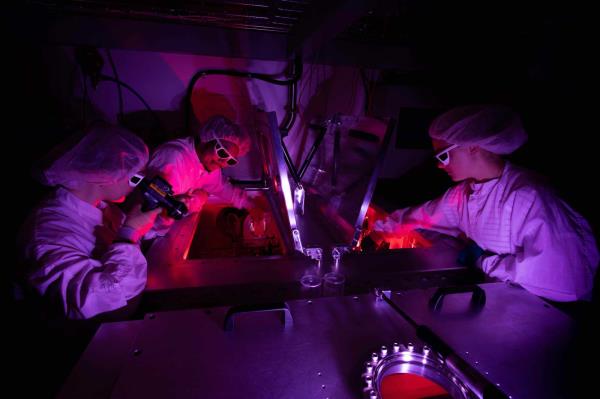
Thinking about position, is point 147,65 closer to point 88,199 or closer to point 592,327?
point 88,199

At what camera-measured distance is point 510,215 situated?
1449 millimetres

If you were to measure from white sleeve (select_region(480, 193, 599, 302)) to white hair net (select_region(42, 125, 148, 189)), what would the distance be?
180 centimetres

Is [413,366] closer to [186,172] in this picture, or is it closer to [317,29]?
[317,29]

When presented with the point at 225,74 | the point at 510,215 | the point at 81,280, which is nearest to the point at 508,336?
the point at 510,215

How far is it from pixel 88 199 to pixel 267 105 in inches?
68.8

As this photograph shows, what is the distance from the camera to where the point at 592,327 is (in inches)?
33.4

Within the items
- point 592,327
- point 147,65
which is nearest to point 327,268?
point 592,327

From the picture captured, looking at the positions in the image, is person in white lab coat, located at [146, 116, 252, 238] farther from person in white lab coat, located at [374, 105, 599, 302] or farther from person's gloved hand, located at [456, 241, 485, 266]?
person's gloved hand, located at [456, 241, 485, 266]

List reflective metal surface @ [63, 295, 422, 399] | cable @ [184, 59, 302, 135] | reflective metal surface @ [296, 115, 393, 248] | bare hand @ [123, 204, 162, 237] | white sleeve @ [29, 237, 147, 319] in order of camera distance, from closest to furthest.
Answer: reflective metal surface @ [63, 295, 422, 399]
white sleeve @ [29, 237, 147, 319]
bare hand @ [123, 204, 162, 237]
reflective metal surface @ [296, 115, 393, 248]
cable @ [184, 59, 302, 135]

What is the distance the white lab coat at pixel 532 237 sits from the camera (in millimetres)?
1280

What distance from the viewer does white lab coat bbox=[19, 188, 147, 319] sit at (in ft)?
3.37

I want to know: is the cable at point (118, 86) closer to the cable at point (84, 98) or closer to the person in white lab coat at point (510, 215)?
the cable at point (84, 98)

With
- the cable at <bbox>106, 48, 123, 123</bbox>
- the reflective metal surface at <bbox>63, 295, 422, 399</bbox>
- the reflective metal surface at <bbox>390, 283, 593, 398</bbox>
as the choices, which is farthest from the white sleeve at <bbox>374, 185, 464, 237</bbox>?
the cable at <bbox>106, 48, 123, 123</bbox>

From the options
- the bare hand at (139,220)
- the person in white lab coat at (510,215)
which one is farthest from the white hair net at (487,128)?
the bare hand at (139,220)
